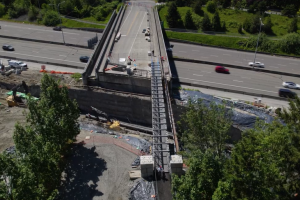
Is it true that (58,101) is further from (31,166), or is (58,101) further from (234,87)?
(234,87)

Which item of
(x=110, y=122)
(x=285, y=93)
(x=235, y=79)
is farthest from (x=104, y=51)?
(x=285, y=93)

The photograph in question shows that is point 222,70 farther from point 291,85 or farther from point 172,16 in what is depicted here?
point 172,16

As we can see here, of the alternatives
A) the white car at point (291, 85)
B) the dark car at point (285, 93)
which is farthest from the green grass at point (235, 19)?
the dark car at point (285, 93)

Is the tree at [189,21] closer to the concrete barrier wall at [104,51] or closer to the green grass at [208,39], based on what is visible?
the green grass at [208,39]

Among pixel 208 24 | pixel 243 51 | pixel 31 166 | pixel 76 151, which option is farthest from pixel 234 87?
pixel 31 166

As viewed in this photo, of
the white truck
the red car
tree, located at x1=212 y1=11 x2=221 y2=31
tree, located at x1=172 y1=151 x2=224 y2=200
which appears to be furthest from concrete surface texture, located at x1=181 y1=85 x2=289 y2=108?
the white truck

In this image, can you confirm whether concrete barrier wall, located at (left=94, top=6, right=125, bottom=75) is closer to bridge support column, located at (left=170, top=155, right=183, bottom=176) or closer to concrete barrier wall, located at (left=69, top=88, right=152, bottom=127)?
concrete barrier wall, located at (left=69, top=88, right=152, bottom=127)
